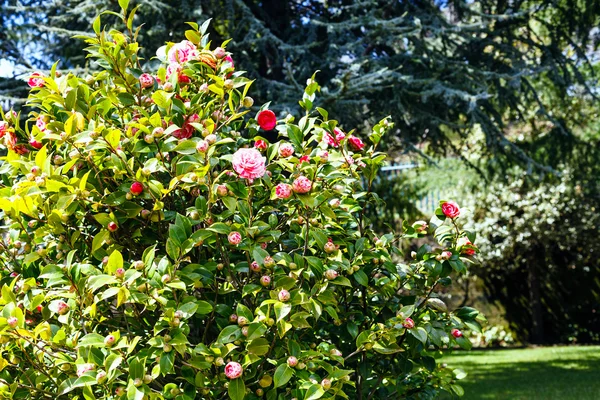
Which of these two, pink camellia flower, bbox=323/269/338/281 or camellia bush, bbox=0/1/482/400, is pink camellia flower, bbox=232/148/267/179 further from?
pink camellia flower, bbox=323/269/338/281

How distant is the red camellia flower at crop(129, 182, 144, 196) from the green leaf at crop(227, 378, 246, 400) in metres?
0.67

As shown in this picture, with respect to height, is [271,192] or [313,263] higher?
[271,192]

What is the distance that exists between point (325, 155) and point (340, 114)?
12.8ft

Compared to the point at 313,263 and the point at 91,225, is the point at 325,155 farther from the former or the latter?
the point at 91,225

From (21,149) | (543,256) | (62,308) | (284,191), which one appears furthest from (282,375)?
(543,256)

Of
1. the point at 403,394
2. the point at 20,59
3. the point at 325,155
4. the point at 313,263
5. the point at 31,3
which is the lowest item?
the point at 403,394

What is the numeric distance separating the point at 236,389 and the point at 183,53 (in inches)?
48.0

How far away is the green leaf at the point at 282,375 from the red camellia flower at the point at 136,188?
722mm

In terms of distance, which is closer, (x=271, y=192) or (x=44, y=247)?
(x=271, y=192)

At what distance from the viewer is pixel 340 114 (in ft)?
20.3

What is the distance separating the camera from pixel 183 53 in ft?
7.84

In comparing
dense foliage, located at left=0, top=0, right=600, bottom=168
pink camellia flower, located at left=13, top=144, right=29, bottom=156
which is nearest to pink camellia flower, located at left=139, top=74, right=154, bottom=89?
pink camellia flower, located at left=13, top=144, right=29, bottom=156

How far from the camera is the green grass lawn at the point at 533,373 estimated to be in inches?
265

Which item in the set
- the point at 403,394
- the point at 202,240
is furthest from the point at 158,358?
the point at 403,394
